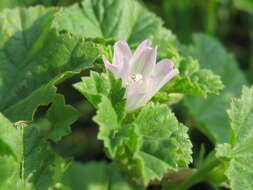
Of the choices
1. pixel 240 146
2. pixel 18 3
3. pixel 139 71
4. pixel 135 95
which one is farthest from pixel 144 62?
pixel 18 3

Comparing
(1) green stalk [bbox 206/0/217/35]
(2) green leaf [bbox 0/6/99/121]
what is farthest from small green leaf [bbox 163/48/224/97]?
(1) green stalk [bbox 206/0/217/35]

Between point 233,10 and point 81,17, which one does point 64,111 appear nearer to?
point 81,17

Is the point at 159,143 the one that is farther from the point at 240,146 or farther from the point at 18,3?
the point at 18,3

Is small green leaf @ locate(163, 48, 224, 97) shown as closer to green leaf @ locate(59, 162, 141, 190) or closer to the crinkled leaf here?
the crinkled leaf

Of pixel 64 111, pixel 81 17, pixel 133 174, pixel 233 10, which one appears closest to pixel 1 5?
pixel 81 17

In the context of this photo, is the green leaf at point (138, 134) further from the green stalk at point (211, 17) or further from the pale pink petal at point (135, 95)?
the green stalk at point (211, 17)
